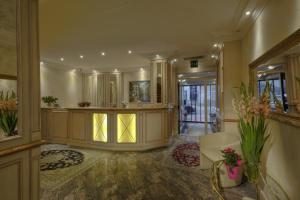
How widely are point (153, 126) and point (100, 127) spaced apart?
155cm

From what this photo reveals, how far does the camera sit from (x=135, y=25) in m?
3.38

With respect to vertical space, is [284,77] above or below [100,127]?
above

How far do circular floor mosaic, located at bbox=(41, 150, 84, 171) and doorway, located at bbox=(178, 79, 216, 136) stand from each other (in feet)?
14.4

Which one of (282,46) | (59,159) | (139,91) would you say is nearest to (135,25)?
(282,46)

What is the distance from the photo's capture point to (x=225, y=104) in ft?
12.4

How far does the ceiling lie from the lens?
2.65m

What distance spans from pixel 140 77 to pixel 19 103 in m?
6.43

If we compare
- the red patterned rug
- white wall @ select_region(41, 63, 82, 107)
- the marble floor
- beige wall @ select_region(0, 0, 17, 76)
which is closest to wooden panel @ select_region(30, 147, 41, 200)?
the marble floor

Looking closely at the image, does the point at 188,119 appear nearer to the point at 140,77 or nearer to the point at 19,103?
the point at 140,77

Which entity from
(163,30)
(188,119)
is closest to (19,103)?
(163,30)

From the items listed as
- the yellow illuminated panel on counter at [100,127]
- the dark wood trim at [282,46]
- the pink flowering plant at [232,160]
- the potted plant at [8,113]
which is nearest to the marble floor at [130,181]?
the pink flowering plant at [232,160]

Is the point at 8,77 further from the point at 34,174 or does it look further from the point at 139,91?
the point at 139,91

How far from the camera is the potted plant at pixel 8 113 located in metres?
1.50

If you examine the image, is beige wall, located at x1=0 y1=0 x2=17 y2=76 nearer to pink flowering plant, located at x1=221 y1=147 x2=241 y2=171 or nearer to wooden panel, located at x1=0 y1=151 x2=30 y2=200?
wooden panel, located at x1=0 y1=151 x2=30 y2=200
